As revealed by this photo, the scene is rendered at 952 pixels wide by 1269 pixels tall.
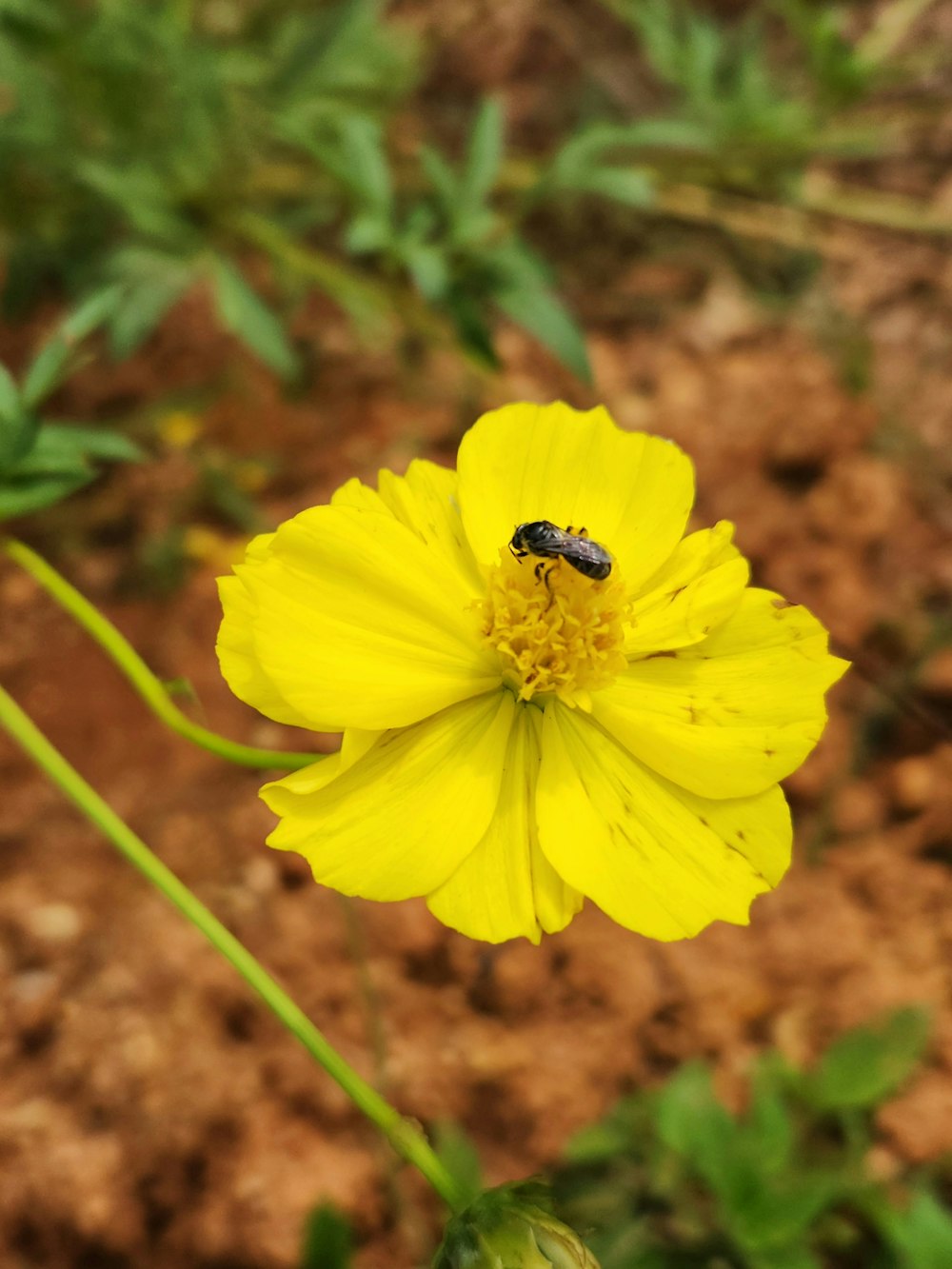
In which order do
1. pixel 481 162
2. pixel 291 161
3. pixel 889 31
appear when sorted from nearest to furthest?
pixel 481 162 → pixel 291 161 → pixel 889 31

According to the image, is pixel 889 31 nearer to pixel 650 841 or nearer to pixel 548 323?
pixel 548 323

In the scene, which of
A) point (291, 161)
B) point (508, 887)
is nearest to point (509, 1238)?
point (508, 887)

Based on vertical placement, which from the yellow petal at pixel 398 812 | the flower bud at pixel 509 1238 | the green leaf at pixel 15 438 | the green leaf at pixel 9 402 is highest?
the green leaf at pixel 9 402

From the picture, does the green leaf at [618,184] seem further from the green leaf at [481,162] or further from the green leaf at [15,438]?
the green leaf at [15,438]

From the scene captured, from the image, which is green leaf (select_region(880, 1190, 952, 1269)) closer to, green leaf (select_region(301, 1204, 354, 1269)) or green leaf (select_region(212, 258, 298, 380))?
green leaf (select_region(301, 1204, 354, 1269))

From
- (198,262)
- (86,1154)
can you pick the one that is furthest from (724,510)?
(86,1154)

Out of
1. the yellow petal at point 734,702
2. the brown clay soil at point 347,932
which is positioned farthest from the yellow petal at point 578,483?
the brown clay soil at point 347,932

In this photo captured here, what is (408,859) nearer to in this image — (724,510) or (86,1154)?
(86,1154)
